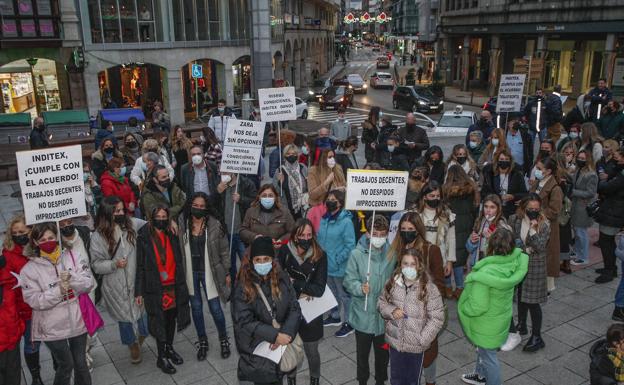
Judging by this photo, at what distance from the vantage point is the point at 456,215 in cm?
784

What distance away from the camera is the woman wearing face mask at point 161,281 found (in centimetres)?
625

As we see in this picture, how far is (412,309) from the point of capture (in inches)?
202

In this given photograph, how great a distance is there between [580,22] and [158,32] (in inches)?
1079

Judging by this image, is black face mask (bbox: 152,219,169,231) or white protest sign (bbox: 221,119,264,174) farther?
white protest sign (bbox: 221,119,264,174)

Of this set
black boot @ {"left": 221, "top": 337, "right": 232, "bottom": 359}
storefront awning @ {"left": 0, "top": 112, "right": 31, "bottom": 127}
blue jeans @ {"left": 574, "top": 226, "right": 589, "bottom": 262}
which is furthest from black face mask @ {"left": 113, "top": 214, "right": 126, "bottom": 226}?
storefront awning @ {"left": 0, "top": 112, "right": 31, "bottom": 127}

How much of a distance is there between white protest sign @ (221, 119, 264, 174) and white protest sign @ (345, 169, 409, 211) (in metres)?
2.90

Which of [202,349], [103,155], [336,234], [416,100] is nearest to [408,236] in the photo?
[336,234]

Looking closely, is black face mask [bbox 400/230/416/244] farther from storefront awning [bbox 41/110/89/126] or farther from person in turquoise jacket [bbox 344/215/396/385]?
storefront awning [bbox 41/110/89/126]

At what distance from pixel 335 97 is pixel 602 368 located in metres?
32.7

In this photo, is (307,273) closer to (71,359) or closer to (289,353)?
(289,353)

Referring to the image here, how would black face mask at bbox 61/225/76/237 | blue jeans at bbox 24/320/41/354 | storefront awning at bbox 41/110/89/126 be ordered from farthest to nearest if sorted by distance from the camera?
storefront awning at bbox 41/110/89/126
black face mask at bbox 61/225/76/237
blue jeans at bbox 24/320/41/354

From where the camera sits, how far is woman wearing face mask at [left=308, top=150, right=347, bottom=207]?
28.6ft

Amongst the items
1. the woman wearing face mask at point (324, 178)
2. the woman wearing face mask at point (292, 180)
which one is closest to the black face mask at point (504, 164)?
the woman wearing face mask at point (324, 178)

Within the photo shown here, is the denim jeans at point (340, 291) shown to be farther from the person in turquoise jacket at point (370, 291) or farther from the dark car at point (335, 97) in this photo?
the dark car at point (335, 97)
